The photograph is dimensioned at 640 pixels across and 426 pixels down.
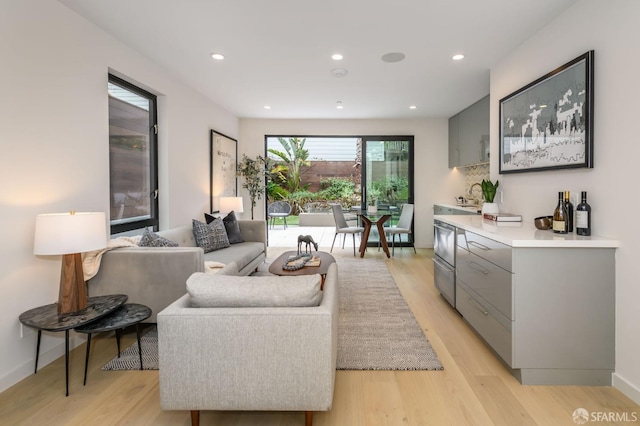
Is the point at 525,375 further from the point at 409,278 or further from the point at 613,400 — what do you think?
the point at 409,278

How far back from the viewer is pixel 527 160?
118 inches

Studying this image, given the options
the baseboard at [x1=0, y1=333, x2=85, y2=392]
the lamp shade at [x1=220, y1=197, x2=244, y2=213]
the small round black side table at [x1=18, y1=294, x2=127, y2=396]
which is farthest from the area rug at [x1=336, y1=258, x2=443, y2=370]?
the lamp shade at [x1=220, y1=197, x2=244, y2=213]

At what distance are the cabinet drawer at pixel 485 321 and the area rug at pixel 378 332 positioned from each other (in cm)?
41

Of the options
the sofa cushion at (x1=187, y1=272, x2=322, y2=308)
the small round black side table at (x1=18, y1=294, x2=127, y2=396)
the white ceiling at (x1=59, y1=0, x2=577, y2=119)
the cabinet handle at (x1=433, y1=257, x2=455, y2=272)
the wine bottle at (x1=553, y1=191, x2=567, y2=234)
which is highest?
the white ceiling at (x1=59, y1=0, x2=577, y2=119)

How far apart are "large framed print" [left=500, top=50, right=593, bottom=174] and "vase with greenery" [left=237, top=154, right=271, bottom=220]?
13.7 ft

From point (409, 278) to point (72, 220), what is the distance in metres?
3.77

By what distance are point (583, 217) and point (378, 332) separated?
1.68 metres

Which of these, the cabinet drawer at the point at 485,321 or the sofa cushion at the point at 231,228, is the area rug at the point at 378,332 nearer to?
the cabinet drawer at the point at 485,321

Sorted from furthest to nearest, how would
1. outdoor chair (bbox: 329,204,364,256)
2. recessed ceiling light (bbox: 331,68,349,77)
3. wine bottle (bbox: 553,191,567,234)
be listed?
outdoor chair (bbox: 329,204,364,256) → recessed ceiling light (bbox: 331,68,349,77) → wine bottle (bbox: 553,191,567,234)

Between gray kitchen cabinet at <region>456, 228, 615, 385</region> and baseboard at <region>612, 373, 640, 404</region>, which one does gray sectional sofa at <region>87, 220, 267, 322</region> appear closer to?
gray kitchen cabinet at <region>456, 228, 615, 385</region>

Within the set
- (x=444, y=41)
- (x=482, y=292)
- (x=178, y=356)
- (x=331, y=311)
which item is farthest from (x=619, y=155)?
(x=178, y=356)

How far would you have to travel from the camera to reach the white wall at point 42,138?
2119 millimetres

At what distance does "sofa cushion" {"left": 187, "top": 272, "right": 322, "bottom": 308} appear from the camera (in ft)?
5.26

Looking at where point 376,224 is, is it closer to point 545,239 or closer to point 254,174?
point 254,174
